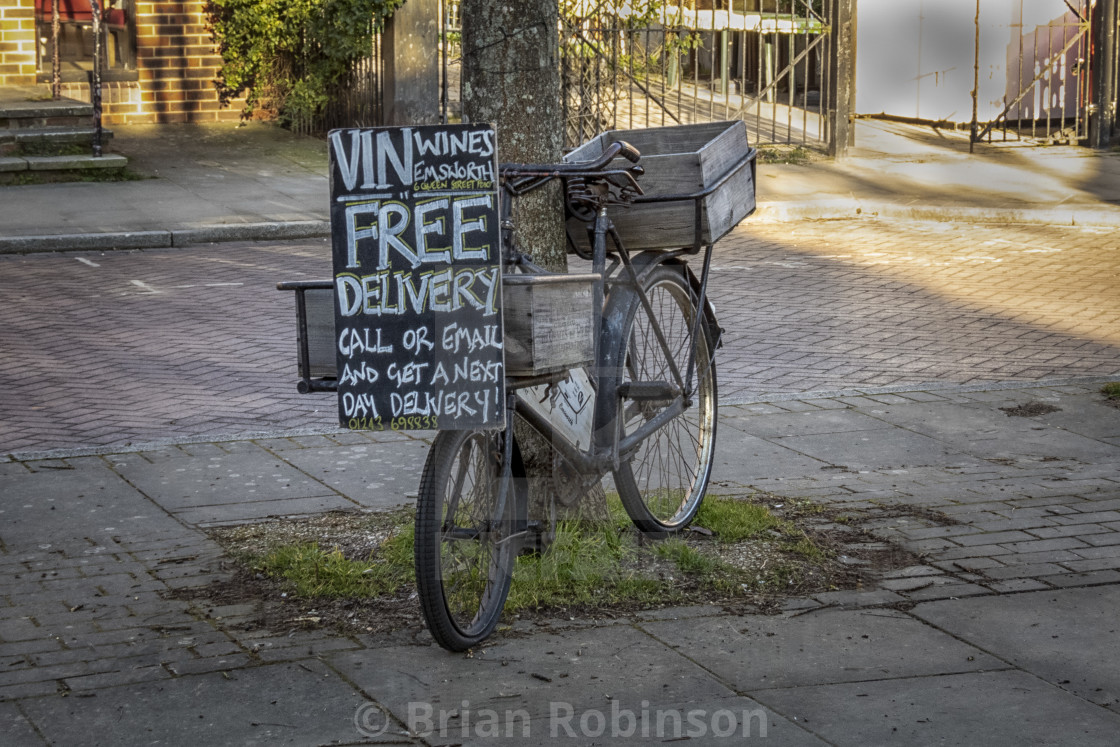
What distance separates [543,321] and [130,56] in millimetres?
14588

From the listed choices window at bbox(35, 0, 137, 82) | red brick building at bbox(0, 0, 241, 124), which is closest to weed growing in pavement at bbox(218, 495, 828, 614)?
red brick building at bbox(0, 0, 241, 124)

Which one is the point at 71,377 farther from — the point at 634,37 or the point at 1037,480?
the point at 634,37

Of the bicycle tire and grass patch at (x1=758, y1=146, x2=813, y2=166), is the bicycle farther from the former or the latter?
grass patch at (x1=758, y1=146, x2=813, y2=166)

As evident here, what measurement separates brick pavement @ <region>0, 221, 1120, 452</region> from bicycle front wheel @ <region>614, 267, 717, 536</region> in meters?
1.74

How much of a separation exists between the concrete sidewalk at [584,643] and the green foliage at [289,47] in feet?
35.1

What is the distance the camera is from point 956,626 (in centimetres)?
419

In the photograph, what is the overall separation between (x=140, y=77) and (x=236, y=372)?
35.0 feet

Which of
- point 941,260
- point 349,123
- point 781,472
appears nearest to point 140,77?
point 349,123

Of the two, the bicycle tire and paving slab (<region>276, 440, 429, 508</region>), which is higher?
the bicycle tire

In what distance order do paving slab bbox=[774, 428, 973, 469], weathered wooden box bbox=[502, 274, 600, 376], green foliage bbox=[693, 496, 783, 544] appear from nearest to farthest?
weathered wooden box bbox=[502, 274, 600, 376], green foliage bbox=[693, 496, 783, 544], paving slab bbox=[774, 428, 973, 469]

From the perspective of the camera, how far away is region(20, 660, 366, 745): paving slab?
345cm

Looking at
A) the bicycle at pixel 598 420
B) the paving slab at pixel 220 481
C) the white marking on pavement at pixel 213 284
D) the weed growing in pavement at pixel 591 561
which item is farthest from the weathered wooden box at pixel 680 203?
the white marking on pavement at pixel 213 284

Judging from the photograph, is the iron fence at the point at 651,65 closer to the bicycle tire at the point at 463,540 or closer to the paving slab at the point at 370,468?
the paving slab at the point at 370,468

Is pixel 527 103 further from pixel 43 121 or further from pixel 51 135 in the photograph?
pixel 43 121
